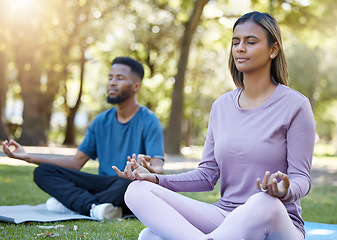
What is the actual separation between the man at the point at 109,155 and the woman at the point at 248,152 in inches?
60.4

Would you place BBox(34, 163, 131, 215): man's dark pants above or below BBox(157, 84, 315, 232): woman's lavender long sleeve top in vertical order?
below

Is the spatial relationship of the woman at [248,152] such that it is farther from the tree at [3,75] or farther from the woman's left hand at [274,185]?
the tree at [3,75]

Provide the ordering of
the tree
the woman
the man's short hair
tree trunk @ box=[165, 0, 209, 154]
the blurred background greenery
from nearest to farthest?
the woman → the man's short hair → the blurred background greenery → the tree → tree trunk @ box=[165, 0, 209, 154]

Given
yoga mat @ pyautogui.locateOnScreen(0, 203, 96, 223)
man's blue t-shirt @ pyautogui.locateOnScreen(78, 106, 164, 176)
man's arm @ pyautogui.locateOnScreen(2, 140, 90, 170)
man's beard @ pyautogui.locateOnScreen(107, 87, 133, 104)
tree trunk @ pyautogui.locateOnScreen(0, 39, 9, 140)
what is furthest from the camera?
tree trunk @ pyautogui.locateOnScreen(0, 39, 9, 140)

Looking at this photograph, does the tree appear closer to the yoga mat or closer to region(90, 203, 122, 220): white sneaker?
the yoga mat

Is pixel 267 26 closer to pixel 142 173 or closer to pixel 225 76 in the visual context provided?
pixel 142 173

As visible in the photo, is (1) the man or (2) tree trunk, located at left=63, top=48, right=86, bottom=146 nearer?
(1) the man

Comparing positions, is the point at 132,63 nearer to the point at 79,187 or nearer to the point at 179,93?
the point at 79,187

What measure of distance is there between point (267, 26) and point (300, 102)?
0.55m

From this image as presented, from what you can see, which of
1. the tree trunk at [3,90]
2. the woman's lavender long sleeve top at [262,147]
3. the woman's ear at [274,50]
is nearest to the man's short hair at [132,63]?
the woman's lavender long sleeve top at [262,147]

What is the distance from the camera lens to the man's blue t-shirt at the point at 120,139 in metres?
5.24

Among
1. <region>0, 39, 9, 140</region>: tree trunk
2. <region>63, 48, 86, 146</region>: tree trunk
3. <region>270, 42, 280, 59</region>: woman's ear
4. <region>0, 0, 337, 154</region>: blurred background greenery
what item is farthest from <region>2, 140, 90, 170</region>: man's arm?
<region>63, 48, 86, 146</region>: tree trunk

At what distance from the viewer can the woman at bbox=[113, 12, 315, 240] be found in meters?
2.78

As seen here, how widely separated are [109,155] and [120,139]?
240 mm
